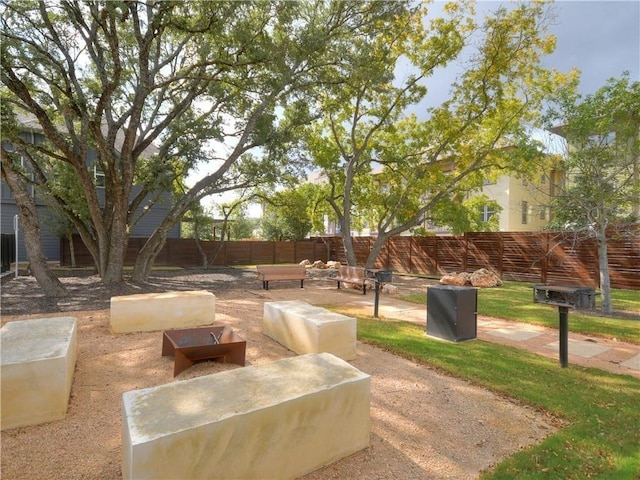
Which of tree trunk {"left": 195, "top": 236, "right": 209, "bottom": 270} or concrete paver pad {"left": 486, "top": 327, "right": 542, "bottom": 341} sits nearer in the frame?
concrete paver pad {"left": 486, "top": 327, "right": 542, "bottom": 341}

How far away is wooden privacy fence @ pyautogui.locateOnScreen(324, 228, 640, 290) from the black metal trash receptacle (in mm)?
5152

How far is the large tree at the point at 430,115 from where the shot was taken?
43.6ft

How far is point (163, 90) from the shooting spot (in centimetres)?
1354

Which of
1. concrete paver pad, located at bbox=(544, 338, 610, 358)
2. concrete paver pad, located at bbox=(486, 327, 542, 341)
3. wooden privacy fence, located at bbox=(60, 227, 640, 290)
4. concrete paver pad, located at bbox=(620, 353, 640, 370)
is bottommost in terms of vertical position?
concrete paver pad, located at bbox=(620, 353, 640, 370)

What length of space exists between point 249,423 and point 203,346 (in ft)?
7.66

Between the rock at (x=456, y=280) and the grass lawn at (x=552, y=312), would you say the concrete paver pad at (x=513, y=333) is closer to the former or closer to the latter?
the grass lawn at (x=552, y=312)

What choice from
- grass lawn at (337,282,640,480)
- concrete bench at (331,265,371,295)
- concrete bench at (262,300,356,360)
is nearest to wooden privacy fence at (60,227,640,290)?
concrete bench at (331,265,371,295)

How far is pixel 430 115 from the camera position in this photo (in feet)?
51.2

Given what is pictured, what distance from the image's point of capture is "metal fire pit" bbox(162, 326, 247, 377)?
4.34 m

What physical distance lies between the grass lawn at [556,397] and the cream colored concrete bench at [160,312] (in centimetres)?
301

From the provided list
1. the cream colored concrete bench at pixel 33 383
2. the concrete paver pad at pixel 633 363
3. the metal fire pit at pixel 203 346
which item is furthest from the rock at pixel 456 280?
the cream colored concrete bench at pixel 33 383

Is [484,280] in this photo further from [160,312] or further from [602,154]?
[160,312]

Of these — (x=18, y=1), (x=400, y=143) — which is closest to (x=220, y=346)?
(x=18, y=1)

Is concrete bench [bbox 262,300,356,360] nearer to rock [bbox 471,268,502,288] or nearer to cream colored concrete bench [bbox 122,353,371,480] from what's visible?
cream colored concrete bench [bbox 122,353,371,480]
